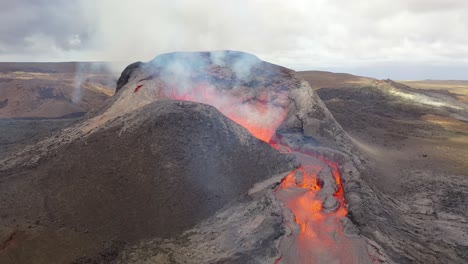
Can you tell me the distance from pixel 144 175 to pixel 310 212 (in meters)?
6.01

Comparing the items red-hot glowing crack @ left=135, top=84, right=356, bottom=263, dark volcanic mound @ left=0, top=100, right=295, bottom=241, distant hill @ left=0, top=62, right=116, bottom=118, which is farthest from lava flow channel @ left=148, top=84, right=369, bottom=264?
distant hill @ left=0, top=62, right=116, bottom=118

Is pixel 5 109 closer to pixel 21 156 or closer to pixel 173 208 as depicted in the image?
pixel 21 156

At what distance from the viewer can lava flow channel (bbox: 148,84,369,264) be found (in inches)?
420

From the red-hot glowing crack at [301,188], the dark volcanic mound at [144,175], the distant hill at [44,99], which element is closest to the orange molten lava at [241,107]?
the red-hot glowing crack at [301,188]

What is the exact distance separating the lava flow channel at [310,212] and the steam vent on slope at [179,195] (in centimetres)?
4

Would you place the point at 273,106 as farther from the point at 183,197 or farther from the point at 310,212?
the point at 183,197

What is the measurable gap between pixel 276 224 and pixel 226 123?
564cm

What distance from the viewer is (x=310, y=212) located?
42.1 ft

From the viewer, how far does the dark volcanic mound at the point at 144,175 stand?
41.3 feet

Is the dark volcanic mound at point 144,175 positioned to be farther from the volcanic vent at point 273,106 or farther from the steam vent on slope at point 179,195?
the volcanic vent at point 273,106

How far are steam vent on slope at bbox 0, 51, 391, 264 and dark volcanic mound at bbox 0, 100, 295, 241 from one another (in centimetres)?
4

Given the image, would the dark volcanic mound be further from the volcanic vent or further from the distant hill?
the distant hill

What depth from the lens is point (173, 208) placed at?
43.0 ft

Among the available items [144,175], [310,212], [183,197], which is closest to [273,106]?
[310,212]
